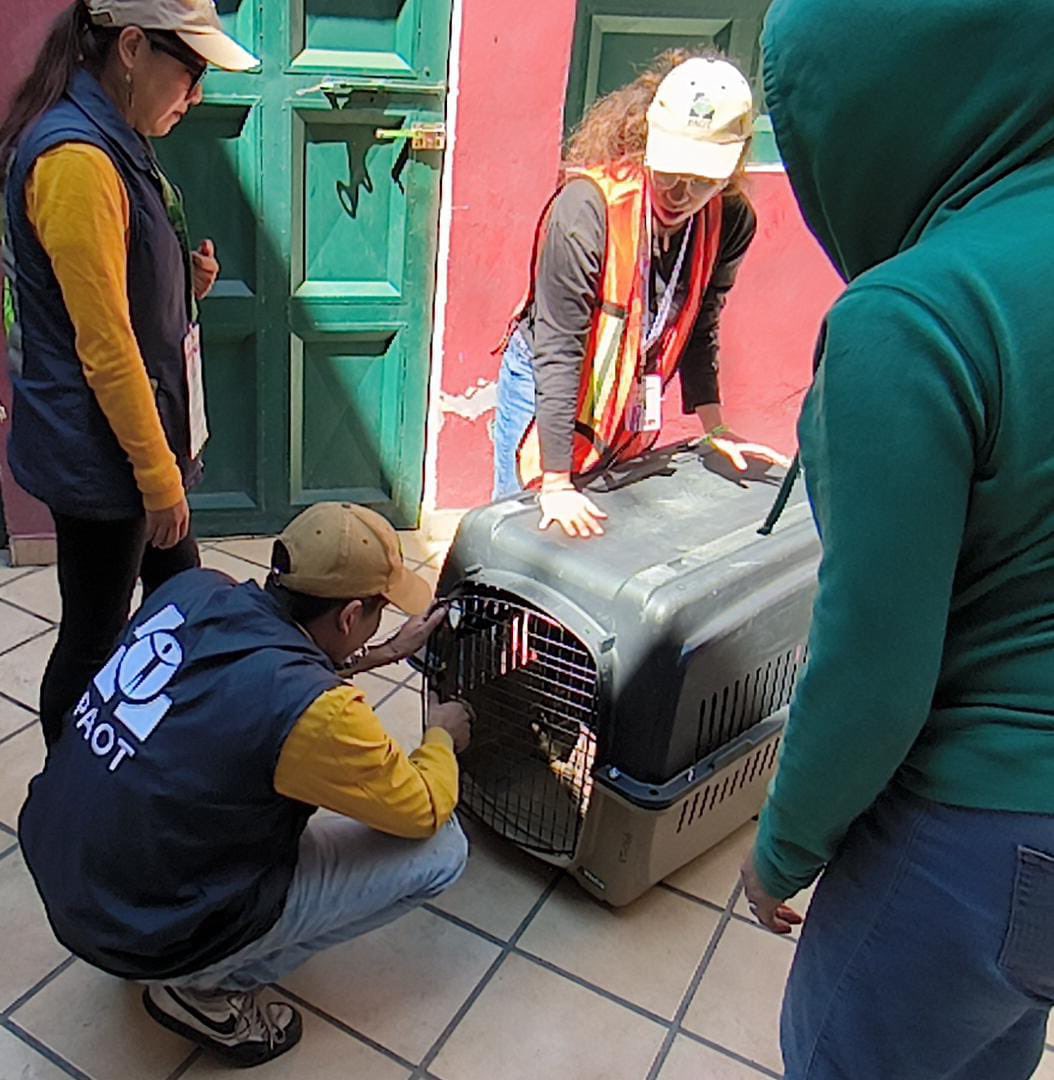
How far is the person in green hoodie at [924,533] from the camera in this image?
2.19 feet

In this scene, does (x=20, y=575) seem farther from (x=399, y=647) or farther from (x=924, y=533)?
(x=924, y=533)

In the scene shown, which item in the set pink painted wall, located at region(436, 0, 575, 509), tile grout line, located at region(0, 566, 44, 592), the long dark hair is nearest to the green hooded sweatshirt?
the long dark hair

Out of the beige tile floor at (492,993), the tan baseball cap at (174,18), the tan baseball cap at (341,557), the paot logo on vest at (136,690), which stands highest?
the tan baseball cap at (174,18)

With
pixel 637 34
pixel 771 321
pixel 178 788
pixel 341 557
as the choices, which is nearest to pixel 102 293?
pixel 341 557

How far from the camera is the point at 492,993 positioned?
163 centimetres

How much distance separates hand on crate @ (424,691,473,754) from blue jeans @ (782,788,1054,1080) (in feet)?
2.41

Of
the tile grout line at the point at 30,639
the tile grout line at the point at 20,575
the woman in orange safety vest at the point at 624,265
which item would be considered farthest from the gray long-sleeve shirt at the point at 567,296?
the tile grout line at the point at 20,575

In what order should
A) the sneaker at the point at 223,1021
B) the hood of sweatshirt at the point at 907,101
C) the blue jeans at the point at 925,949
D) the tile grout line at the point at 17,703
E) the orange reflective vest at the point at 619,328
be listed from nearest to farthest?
the hood of sweatshirt at the point at 907,101
the blue jeans at the point at 925,949
the sneaker at the point at 223,1021
the orange reflective vest at the point at 619,328
the tile grout line at the point at 17,703

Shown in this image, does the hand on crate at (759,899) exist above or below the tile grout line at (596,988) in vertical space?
above

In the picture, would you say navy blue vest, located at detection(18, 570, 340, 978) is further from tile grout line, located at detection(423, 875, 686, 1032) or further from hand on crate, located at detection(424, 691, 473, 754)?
tile grout line, located at detection(423, 875, 686, 1032)

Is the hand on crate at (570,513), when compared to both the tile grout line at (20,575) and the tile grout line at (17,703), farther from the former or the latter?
the tile grout line at (20,575)

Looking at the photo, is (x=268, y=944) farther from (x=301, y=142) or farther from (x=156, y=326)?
(x=301, y=142)

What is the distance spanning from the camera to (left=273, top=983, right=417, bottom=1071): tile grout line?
1.51m

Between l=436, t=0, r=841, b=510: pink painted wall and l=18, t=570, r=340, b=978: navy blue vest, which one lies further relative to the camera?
l=436, t=0, r=841, b=510: pink painted wall
